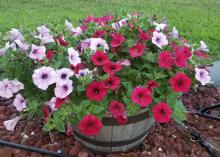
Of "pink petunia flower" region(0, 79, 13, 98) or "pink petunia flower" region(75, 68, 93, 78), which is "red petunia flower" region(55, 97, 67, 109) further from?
"pink petunia flower" region(0, 79, 13, 98)

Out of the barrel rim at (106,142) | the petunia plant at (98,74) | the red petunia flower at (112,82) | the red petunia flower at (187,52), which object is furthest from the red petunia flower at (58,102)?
the red petunia flower at (187,52)

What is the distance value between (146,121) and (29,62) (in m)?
0.75

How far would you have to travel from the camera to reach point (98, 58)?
232 cm

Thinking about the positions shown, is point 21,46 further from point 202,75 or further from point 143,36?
point 202,75

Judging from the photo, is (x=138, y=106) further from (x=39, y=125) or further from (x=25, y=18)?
(x=25, y=18)

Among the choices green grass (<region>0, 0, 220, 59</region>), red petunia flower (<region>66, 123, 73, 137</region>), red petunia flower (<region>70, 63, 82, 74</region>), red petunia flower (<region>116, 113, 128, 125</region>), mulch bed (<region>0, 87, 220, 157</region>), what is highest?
red petunia flower (<region>70, 63, 82, 74</region>)

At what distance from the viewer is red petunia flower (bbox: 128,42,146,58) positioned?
2.39 m

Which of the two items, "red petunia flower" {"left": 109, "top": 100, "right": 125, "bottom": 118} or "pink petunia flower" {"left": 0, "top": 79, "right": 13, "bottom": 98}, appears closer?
"red petunia flower" {"left": 109, "top": 100, "right": 125, "bottom": 118}

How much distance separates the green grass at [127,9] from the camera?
17.9 ft

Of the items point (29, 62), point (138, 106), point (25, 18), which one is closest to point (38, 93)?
point (29, 62)

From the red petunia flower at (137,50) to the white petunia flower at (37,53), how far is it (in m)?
0.48

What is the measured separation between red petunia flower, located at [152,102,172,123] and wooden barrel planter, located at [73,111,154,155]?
7.0 inches

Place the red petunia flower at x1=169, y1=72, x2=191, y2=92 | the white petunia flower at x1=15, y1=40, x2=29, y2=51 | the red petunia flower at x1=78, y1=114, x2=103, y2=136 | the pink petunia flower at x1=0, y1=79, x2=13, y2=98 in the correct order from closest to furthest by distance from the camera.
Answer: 1. the red petunia flower at x1=78, y1=114, x2=103, y2=136
2. the red petunia flower at x1=169, y1=72, x2=191, y2=92
3. the pink petunia flower at x1=0, y1=79, x2=13, y2=98
4. the white petunia flower at x1=15, y1=40, x2=29, y2=51

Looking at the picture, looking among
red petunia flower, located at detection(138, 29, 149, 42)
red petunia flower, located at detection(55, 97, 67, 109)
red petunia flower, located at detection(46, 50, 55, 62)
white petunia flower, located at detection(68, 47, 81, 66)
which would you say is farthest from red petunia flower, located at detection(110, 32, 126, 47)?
red petunia flower, located at detection(55, 97, 67, 109)
